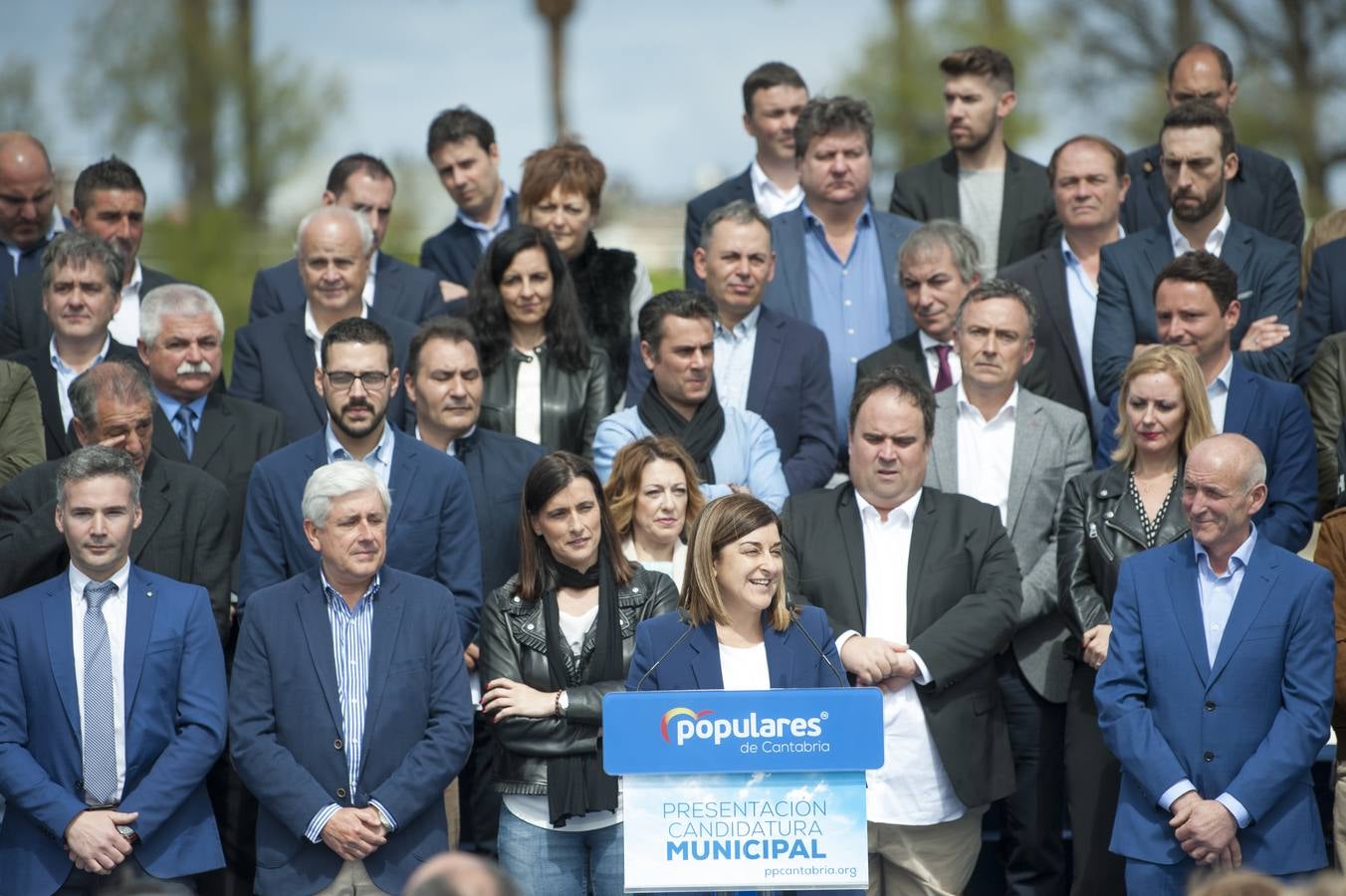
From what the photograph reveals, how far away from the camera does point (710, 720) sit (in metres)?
4.58

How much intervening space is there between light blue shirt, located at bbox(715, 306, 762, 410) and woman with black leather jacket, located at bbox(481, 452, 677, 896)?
1.49 metres

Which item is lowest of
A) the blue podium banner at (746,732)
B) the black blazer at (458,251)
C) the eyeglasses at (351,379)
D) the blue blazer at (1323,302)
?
the blue podium banner at (746,732)

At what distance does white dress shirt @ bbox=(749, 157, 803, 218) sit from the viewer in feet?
29.8

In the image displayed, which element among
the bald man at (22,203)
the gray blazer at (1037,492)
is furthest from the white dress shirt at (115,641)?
the gray blazer at (1037,492)

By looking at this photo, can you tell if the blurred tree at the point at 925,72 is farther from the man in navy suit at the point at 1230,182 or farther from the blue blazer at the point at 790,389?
the blue blazer at the point at 790,389

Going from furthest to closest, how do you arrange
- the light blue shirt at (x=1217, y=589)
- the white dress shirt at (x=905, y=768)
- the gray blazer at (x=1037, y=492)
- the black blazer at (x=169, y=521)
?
the gray blazer at (x=1037, y=492) → the black blazer at (x=169, y=521) → the white dress shirt at (x=905, y=768) → the light blue shirt at (x=1217, y=589)

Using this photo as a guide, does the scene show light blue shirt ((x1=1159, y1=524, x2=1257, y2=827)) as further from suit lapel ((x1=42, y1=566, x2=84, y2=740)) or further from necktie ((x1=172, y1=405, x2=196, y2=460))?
necktie ((x1=172, y1=405, x2=196, y2=460))

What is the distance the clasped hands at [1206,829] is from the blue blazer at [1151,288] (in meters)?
2.13

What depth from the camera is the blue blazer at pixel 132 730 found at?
18.8 feet

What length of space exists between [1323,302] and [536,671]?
12.6 ft

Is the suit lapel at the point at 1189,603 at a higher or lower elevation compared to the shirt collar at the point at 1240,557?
lower

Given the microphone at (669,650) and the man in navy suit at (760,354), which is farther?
the man in navy suit at (760,354)

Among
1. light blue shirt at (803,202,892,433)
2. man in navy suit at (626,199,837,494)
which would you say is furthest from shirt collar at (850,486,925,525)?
light blue shirt at (803,202,892,433)

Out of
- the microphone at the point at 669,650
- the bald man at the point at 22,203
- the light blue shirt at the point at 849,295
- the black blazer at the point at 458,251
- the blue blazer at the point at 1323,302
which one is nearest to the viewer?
the microphone at the point at 669,650
